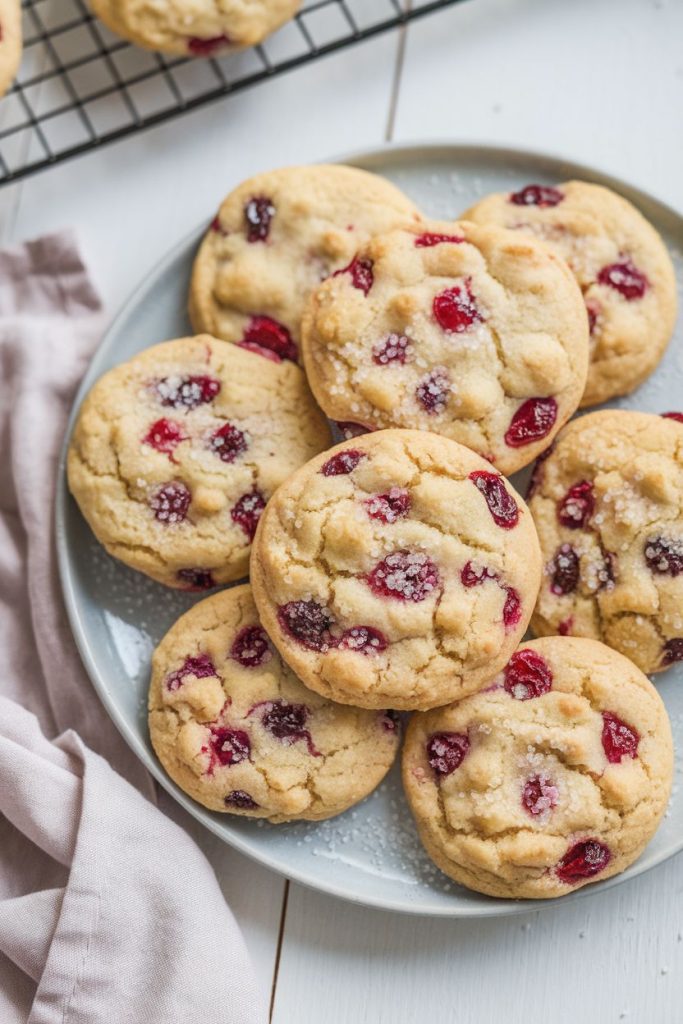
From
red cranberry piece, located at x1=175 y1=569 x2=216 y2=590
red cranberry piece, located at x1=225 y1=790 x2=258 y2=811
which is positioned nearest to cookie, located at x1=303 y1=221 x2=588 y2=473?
red cranberry piece, located at x1=175 y1=569 x2=216 y2=590

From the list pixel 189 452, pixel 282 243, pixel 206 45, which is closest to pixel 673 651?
pixel 189 452

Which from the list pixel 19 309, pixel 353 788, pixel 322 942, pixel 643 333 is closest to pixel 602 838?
pixel 353 788

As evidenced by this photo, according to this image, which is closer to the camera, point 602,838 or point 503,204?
point 602,838

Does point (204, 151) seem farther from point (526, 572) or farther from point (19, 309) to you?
point (526, 572)

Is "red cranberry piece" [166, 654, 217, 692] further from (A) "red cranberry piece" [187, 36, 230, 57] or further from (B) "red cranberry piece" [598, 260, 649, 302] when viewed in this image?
(A) "red cranberry piece" [187, 36, 230, 57]

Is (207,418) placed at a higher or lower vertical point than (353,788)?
higher

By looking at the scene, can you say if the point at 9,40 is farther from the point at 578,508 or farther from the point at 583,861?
the point at 583,861
